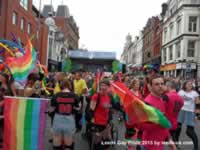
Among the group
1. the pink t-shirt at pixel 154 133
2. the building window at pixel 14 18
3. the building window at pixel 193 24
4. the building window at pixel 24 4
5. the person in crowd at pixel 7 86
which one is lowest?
the pink t-shirt at pixel 154 133

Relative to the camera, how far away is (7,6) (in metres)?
28.4

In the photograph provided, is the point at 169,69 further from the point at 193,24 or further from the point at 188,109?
the point at 188,109

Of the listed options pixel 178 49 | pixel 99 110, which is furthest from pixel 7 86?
pixel 178 49

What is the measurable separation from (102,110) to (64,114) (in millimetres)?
952

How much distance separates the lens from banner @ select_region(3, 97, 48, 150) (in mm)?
5094

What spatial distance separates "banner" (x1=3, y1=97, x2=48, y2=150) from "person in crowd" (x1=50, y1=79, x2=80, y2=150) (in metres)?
0.38

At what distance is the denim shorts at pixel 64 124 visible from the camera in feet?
18.2

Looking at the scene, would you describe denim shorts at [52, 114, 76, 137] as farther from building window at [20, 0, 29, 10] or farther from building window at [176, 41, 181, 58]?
building window at [176, 41, 181, 58]

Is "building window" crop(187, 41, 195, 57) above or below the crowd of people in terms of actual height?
above

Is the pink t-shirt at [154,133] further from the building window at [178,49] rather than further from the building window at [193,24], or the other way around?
the building window at [178,49]

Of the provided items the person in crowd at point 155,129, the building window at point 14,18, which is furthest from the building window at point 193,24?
the person in crowd at point 155,129

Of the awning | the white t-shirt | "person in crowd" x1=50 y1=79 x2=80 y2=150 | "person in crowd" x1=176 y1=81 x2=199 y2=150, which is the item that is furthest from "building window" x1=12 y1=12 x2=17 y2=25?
"person in crowd" x1=50 y1=79 x2=80 y2=150

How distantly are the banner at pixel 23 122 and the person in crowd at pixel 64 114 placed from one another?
377 millimetres

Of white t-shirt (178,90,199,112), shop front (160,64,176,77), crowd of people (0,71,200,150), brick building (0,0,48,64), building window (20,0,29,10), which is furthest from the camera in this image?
shop front (160,64,176,77)
